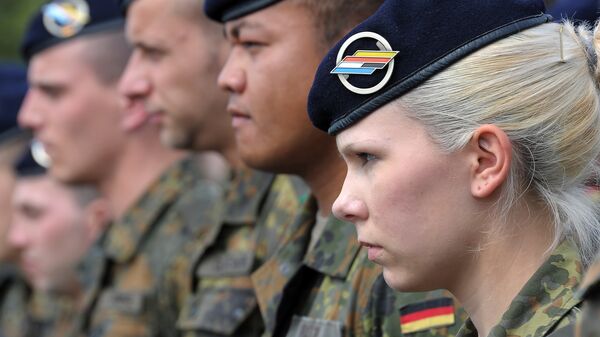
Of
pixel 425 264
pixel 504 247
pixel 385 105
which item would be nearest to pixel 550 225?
pixel 504 247

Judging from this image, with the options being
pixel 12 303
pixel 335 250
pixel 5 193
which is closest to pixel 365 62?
pixel 335 250

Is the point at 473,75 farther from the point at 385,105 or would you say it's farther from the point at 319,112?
the point at 319,112

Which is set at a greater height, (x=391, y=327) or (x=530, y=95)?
(x=530, y=95)

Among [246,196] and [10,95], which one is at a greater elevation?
[246,196]

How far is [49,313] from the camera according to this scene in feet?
26.5

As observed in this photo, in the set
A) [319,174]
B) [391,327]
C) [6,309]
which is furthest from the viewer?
[6,309]

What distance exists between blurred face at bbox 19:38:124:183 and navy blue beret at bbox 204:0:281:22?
260cm

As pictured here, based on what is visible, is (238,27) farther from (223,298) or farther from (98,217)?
(98,217)

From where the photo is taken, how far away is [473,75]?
2.58m

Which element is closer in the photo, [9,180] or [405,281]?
[405,281]

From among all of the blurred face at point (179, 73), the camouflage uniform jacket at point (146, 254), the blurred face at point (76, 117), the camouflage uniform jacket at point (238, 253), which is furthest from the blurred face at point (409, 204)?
the blurred face at point (76, 117)

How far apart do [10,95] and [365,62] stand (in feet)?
21.3

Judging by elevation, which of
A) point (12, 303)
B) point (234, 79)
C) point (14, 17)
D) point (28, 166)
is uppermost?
point (234, 79)

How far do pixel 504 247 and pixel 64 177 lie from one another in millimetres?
4529
